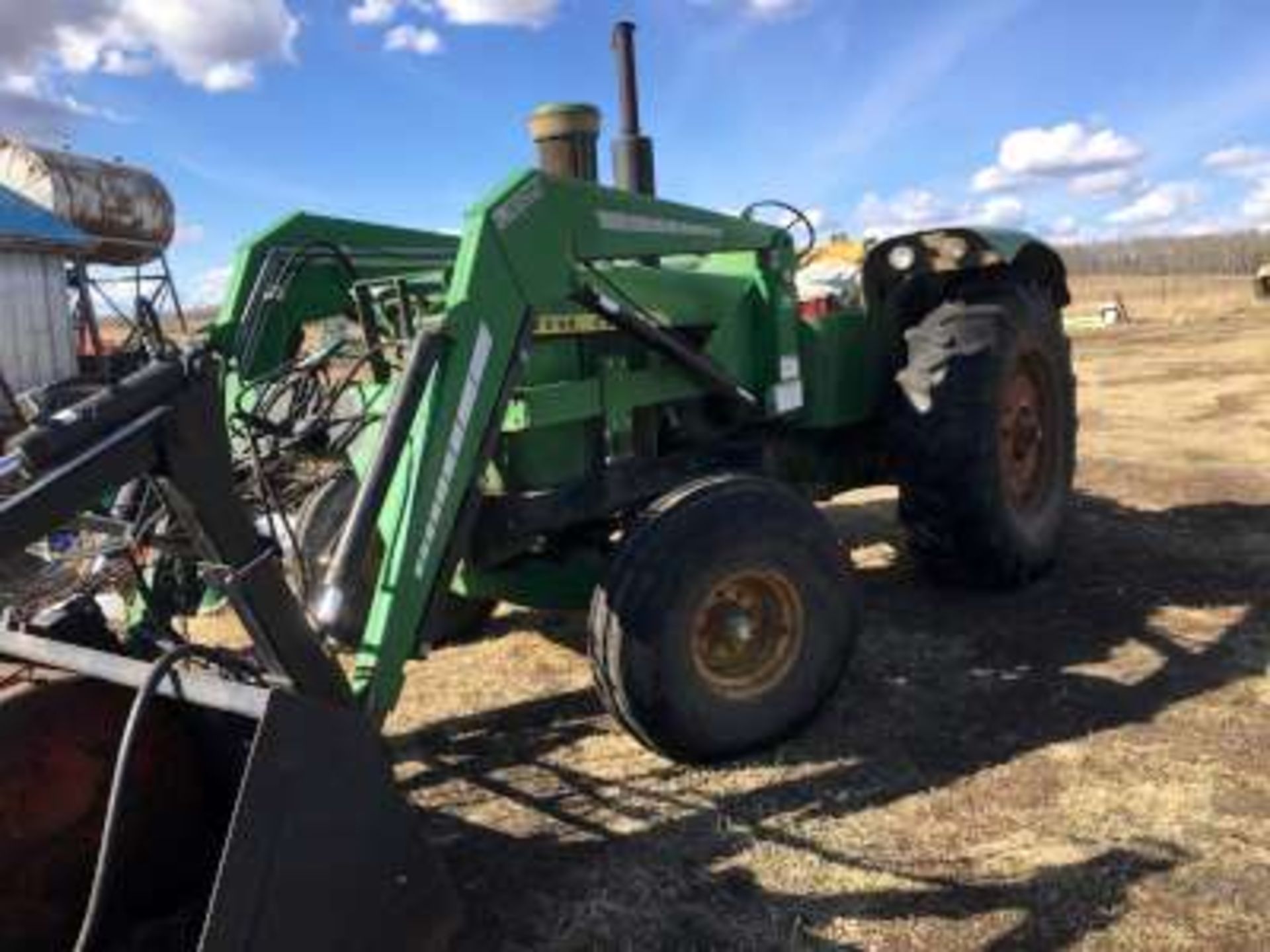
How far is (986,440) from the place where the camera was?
595 centimetres

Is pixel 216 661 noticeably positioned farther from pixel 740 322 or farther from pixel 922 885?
pixel 740 322

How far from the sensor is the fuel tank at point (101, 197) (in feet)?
67.5

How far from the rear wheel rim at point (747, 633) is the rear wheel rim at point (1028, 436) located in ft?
6.26

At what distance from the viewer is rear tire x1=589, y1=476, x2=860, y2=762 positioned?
4426 mm

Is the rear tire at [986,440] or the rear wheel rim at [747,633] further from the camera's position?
the rear tire at [986,440]

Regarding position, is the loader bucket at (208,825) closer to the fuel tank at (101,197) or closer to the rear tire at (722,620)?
the rear tire at (722,620)

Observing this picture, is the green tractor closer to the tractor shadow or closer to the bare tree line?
the tractor shadow

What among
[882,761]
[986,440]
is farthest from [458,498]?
[986,440]

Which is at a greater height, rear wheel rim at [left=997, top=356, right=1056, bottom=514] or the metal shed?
the metal shed

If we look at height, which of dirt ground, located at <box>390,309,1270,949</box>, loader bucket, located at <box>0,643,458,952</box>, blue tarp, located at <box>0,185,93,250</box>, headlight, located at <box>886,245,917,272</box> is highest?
blue tarp, located at <box>0,185,93,250</box>

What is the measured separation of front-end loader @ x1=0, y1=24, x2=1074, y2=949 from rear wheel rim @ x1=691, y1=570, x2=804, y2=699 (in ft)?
0.04

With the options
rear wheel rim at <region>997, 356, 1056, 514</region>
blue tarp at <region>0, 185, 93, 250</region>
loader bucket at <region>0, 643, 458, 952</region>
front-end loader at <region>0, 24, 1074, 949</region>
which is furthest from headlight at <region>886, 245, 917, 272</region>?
blue tarp at <region>0, 185, 93, 250</region>

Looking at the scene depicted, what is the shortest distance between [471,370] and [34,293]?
625 inches

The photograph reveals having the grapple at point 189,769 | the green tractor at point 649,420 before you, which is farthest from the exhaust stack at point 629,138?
the grapple at point 189,769
